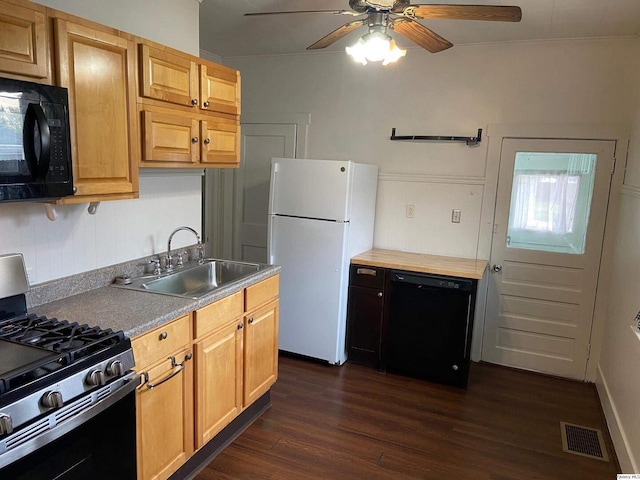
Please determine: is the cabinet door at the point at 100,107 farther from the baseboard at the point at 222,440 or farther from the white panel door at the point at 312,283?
the white panel door at the point at 312,283

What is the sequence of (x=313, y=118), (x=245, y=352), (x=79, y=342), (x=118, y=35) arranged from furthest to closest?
(x=313, y=118), (x=245, y=352), (x=118, y=35), (x=79, y=342)

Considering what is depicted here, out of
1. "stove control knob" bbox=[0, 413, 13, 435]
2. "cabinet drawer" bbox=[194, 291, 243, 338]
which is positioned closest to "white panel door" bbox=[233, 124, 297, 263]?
"cabinet drawer" bbox=[194, 291, 243, 338]

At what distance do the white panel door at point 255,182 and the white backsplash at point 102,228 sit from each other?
138cm

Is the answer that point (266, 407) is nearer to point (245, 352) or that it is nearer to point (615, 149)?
point (245, 352)

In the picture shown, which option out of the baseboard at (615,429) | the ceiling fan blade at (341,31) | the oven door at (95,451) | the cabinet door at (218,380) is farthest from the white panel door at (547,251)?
the oven door at (95,451)

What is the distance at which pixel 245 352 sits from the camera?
105 inches

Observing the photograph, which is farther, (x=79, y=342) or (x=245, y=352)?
(x=245, y=352)

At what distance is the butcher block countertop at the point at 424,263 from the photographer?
3391 millimetres

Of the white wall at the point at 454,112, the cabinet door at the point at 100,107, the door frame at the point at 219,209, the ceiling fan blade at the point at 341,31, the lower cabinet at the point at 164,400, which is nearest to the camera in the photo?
the cabinet door at the point at 100,107

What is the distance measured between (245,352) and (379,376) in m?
1.35

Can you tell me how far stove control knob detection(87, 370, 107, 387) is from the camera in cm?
153

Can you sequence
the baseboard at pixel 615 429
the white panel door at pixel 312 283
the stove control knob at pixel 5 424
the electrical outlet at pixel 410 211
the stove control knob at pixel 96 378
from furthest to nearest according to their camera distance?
the electrical outlet at pixel 410 211, the white panel door at pixel 312 283, the baseboard at pixel 615 429, the stove control knob at pixel 96 378, the stove control knob at pixel 5 424

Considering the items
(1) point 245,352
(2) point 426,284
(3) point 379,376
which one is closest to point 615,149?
(2) point 426,284

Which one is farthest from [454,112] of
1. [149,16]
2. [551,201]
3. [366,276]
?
[149,16]
